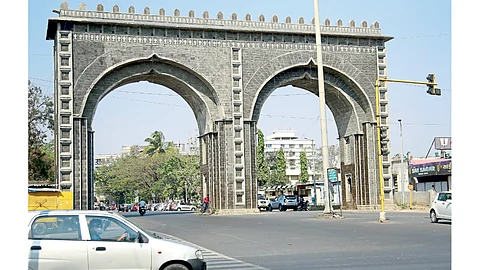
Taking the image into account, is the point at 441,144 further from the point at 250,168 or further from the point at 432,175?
the point at 250,168

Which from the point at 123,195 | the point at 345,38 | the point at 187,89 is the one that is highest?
the point at 345,38

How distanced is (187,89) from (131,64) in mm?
3659

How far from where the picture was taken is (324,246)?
1720 centimetres

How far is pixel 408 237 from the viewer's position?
19.1 meters

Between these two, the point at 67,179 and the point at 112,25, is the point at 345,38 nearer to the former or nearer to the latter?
the point at 112,25

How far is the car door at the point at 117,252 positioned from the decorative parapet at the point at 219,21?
91.7 ft

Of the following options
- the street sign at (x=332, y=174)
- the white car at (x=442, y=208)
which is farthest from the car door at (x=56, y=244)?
the street sign at (x=332, y=174)

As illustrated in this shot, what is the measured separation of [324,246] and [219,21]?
23.6m

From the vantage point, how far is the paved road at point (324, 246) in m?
13.2

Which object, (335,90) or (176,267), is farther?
(335,90)

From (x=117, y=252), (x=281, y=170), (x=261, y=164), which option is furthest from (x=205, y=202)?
(x=281, y=170)

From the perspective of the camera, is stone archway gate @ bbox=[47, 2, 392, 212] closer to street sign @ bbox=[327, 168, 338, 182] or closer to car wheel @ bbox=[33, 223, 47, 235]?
street sign @ bbox=[327, 168, 338, 182]
